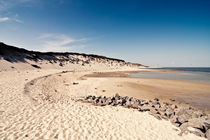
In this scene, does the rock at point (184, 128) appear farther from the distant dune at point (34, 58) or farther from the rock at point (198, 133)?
the distant dune at point (34, 58)

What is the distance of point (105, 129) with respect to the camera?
551 centimetres

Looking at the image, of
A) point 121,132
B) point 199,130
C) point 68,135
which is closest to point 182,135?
point 199,130

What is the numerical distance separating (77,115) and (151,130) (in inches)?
172

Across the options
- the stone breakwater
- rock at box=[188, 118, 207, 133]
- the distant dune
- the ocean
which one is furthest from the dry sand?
the distant dune

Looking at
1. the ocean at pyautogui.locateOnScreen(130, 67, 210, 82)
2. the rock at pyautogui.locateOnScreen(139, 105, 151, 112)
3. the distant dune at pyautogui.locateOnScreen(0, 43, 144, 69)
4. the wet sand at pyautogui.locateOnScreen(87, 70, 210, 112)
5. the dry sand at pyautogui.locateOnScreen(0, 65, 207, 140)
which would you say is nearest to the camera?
the dry sand at pyautogui.locateOnScreen(0, 65, 207, 140)

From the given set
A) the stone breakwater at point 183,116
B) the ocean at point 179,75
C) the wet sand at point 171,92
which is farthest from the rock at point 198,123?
the ocean at point 179,75

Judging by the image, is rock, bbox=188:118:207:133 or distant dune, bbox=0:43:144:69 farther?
distant dune, bbox=0:43:144:69

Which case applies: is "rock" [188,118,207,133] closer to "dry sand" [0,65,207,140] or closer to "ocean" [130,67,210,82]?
"dry sand" [0,65,207,140]

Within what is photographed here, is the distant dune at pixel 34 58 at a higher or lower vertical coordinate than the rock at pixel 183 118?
higher

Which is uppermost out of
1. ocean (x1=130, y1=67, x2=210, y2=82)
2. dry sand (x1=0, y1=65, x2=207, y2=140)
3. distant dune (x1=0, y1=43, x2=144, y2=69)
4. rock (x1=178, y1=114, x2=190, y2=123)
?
distant dune (x1=0, y1=43, x2=144, y2=69)

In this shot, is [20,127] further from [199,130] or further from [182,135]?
[199,130]

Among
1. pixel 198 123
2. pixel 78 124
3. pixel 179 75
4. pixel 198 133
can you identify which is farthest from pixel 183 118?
pixel 179 75

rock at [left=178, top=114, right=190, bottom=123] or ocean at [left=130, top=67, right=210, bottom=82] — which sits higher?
ocean at [left=130, top=67, right=210, bottom=82]

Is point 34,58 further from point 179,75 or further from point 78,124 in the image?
point 179,75
